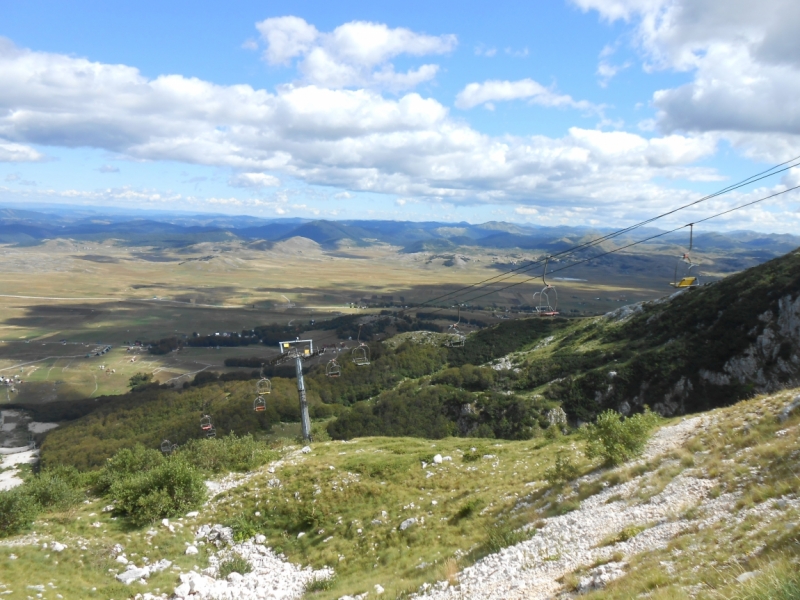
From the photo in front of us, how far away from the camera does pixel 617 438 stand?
2253 cm

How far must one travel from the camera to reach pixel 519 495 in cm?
2273

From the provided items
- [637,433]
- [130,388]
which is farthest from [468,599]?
[130,388]

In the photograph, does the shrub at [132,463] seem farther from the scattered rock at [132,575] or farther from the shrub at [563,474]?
the shrub at [563,474]

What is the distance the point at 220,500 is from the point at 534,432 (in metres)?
45.5

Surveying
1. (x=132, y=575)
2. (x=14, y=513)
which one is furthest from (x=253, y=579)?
(x=14, y=513)

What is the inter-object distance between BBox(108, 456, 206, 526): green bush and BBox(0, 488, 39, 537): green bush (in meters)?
4.10

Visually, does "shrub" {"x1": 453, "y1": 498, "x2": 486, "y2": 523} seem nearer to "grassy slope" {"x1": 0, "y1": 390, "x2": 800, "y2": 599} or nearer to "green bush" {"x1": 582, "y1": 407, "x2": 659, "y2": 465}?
"grassy slope" {"x1": 0, "y1": 390, "x2": 800, "y2": 599}

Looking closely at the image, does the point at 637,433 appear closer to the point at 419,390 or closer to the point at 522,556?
the point at 522,556

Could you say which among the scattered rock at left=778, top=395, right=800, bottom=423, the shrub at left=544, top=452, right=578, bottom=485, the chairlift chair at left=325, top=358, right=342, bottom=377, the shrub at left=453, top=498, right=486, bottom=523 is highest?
the scattered rock at left=778, top=395, right=800, bottom=423

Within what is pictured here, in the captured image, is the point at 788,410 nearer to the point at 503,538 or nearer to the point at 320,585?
the point at 503,538

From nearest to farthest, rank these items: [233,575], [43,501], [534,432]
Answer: [233,575], [43,501], [534,432]

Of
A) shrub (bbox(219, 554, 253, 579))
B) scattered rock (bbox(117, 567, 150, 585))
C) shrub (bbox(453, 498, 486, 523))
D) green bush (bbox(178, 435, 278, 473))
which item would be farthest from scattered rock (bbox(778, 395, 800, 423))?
green bush (bbox(178, 435, 278, 473))

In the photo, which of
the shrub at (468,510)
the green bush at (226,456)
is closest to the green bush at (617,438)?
the shrub at (468,510)

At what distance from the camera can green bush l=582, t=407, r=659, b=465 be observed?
21.9m
